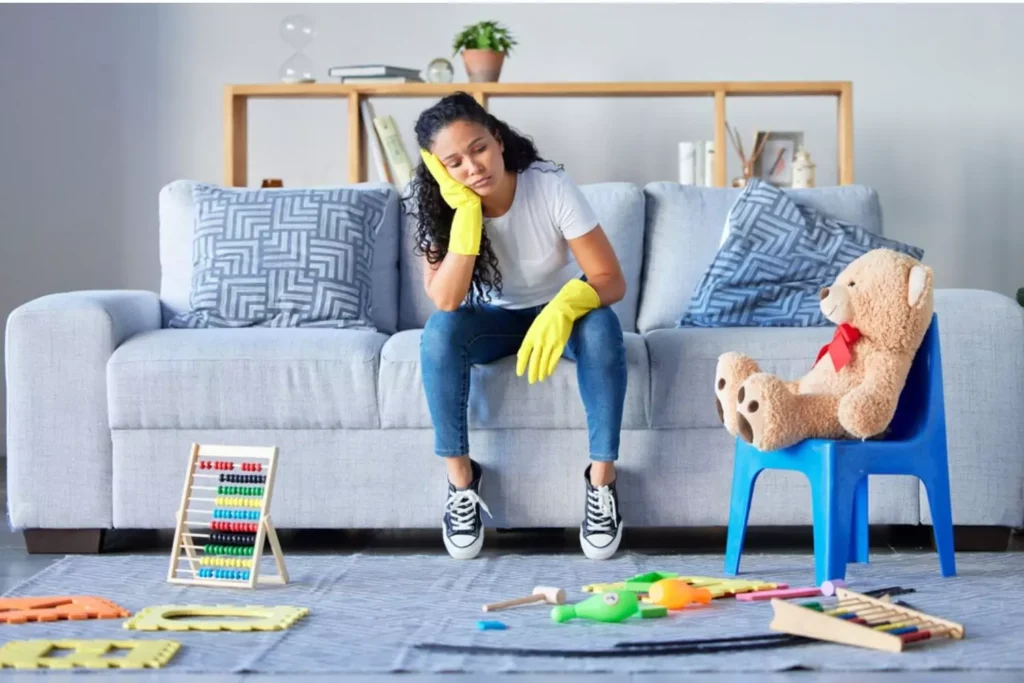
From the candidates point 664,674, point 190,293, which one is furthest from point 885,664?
point 190,293

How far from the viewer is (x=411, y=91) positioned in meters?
3.75

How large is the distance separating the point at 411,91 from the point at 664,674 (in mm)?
2398

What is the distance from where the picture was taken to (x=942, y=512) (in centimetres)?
226

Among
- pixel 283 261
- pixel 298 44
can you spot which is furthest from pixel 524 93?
pixel 283 261

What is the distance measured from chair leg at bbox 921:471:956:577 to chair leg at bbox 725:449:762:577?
0.29 meters

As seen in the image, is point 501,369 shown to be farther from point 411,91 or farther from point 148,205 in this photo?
point 148,205

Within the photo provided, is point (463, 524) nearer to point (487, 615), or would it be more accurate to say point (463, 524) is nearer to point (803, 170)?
point (487, 615)

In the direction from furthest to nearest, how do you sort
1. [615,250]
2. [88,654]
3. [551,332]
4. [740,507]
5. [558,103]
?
[558,103], [615,250], [551,332], [740,507], [88,654]

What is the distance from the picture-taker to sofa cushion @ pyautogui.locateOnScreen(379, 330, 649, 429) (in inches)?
102

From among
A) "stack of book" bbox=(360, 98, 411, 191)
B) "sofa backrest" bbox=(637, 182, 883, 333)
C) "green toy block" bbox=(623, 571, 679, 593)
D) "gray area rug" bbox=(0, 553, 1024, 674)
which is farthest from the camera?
"stack of book" bbox=(360, 98, 411, 191)

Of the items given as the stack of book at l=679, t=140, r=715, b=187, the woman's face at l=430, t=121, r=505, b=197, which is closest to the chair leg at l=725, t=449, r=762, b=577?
the woman's face at l=430, t=121, r=505, b=197

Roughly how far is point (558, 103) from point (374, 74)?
648 mm

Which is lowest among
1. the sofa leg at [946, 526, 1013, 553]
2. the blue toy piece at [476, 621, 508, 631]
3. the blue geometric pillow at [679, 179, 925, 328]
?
the sofa leg at [946, 526, 1013, 553]

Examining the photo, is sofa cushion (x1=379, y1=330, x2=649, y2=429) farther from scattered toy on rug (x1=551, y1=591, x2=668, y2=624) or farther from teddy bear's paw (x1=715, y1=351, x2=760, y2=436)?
scattered toy on rug (x1=551, y1=591, x2=668, y2=624)
